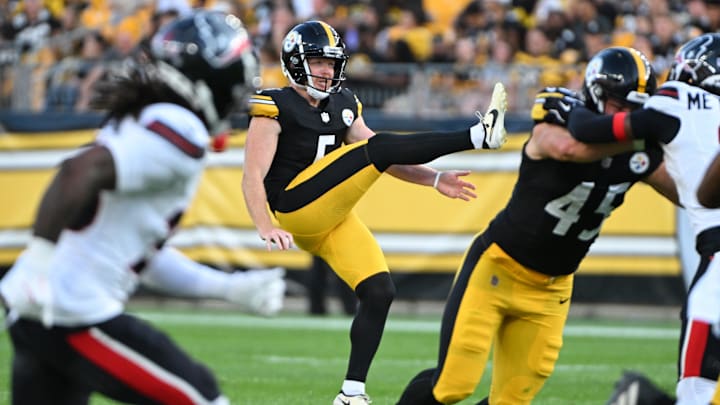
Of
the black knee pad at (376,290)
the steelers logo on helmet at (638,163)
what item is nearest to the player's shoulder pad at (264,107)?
the black knee pad at (376,290)

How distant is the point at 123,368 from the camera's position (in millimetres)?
3604

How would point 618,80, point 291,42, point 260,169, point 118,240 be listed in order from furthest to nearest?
point 291,42 → point 260,169 → point 618,80 → point 118,240

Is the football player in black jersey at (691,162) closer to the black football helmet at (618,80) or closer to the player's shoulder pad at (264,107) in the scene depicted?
the black football helmet at (618,80)

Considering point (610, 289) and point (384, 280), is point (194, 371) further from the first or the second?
point (610, 289)

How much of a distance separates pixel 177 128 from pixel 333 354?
590 centimetres

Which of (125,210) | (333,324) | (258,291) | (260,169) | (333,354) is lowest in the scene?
(333,324)

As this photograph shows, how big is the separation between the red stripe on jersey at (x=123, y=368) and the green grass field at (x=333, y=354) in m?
3.05

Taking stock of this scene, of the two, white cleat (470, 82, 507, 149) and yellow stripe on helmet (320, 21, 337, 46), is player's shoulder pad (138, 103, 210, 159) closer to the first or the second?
white cleat (470, 82, 507, 149)

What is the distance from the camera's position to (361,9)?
599 inches

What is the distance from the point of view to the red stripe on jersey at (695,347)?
4.54m

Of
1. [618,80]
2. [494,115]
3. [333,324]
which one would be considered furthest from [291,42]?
[333,324]

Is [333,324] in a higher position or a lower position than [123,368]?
lower

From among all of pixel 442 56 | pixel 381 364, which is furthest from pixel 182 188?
pixel 442 56

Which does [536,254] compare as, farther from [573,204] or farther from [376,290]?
[376,290]
